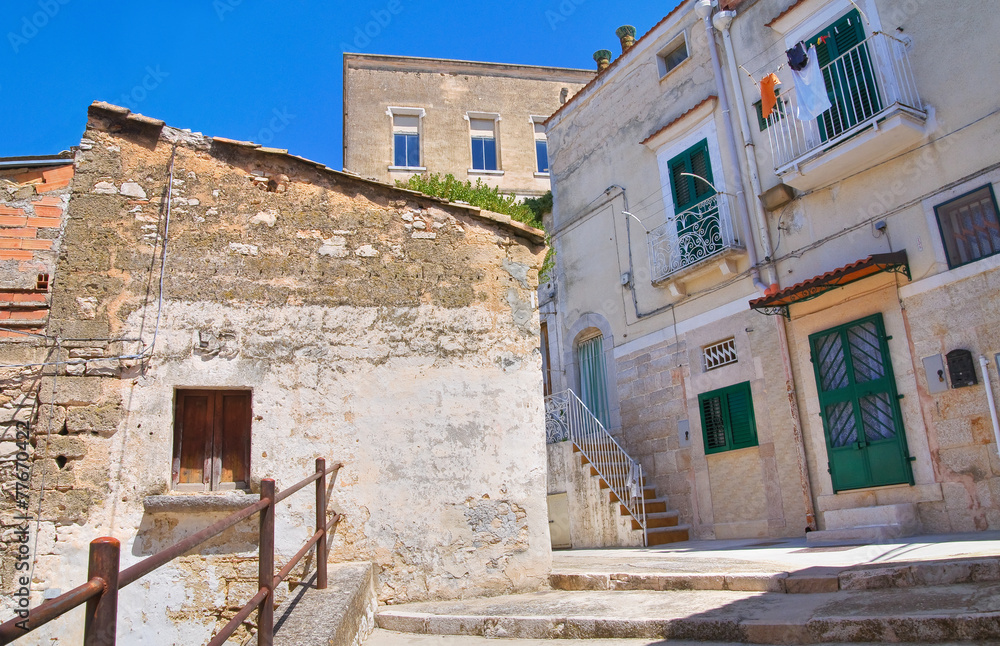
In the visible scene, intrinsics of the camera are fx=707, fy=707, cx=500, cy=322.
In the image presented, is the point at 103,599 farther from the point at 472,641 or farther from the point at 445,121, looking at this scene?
the point at 445,121

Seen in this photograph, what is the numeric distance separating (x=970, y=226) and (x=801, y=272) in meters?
2.21

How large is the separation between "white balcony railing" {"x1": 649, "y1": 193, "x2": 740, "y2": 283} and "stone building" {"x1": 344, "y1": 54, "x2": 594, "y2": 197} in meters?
7.09

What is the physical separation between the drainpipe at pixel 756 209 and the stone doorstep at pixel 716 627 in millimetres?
5819

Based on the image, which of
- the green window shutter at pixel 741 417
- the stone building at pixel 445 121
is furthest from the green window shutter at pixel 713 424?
the stone building at pixel 445 121

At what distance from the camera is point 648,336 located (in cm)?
1230

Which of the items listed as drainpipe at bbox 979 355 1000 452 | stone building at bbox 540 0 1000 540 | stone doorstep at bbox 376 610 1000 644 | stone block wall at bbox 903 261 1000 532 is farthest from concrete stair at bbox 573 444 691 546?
stone doorstep at bbox 376 610 1000 644

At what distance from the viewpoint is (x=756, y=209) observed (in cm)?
1063

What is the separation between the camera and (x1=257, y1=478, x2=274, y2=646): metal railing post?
3250 millimetres

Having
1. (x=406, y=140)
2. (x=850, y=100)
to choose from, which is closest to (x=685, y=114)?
(x=850, y=100)

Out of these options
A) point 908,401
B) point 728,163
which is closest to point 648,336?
point 728,163

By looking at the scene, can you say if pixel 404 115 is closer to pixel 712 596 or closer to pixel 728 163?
pixel 728 163

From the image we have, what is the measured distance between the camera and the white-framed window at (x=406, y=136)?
60.6 feet

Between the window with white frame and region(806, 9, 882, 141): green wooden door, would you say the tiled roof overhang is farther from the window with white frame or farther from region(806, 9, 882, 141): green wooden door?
the window with white frame

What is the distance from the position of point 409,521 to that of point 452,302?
197 cm
